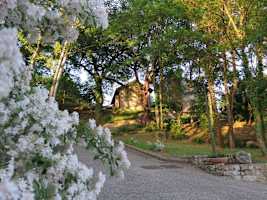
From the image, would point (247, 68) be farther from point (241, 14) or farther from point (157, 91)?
point (157, 91)

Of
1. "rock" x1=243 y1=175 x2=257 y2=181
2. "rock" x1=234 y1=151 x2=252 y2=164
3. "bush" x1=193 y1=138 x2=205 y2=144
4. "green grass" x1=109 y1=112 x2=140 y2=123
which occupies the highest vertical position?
"green grass" x1=109 y1=112 x2=140 y2=123

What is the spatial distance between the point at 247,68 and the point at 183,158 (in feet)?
12.4

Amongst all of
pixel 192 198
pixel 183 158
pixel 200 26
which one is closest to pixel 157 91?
pixel 200 26

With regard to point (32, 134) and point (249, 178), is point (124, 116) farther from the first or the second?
point (32, 134)

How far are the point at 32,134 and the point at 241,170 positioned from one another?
10.0 m

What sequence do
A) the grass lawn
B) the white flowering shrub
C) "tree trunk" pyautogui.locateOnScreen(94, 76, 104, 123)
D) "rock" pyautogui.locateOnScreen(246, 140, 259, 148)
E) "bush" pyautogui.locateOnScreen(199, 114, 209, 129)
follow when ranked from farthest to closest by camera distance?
"tree trunk" pyautogui.locateOnScreen(94, 76, 104, 123) → "bush" pyautogui.locateOnScreen(199, 114, 209, 129) → "rock" pyautogui.locateOnScreen(246, 140, 259, 148) → the grass lawn → the white flowering shrub

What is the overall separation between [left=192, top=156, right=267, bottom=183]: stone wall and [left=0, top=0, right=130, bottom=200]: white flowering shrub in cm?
934

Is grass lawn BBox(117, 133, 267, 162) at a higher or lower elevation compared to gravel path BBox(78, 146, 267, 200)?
higher

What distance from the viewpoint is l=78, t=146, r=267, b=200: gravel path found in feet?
23.8

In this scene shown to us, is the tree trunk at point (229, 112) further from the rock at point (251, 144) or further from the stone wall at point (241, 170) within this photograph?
the stone wall at point (241, 170)

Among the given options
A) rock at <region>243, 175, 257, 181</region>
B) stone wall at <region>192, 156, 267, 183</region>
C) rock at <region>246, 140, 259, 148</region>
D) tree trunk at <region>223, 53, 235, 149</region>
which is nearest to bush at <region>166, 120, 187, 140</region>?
tree trunk at <region>223, 53, 235, 149</region>

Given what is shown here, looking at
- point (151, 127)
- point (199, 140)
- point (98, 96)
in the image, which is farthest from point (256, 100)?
point (98, 96)

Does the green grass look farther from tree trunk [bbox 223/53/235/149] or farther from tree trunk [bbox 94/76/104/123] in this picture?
tree trunk [bbox 223/53/235/149]

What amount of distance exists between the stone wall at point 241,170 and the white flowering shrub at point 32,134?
934cm
